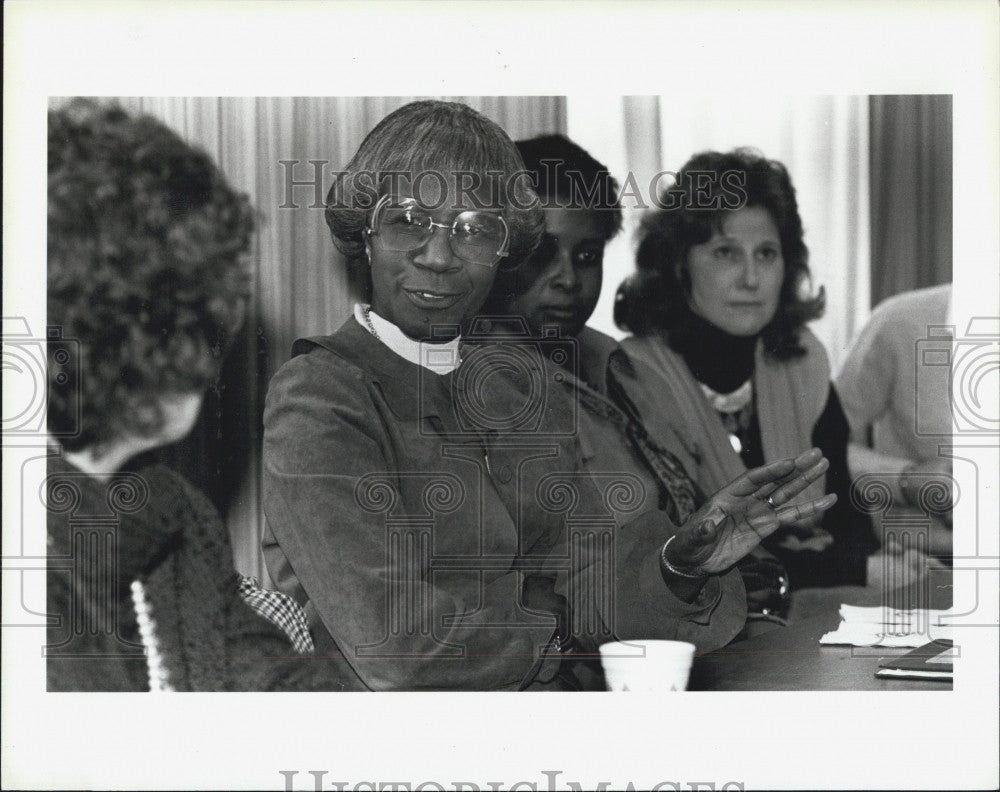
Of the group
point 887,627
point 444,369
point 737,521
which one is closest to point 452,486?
point 444,369

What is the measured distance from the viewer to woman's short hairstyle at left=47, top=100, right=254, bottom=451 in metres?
3.84

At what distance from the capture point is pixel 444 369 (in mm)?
3832

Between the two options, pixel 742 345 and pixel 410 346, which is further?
pixel 742 345

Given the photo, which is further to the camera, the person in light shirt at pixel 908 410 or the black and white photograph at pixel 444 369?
the person in light shirt at pixel 908 410

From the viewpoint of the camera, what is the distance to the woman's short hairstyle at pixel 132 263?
384 cm

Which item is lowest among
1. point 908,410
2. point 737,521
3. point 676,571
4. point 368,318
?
point 676,571

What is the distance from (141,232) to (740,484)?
1.75 metres

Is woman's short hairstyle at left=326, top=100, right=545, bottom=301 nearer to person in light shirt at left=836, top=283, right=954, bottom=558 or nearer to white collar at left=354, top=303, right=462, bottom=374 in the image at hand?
white collar at left=354, top=303, right=462, bottom=374

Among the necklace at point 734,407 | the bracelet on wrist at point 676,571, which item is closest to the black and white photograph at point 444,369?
the bracelet on wrist at point 676,571

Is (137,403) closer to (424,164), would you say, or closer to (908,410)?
(424,164)

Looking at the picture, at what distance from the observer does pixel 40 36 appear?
12.6 ft

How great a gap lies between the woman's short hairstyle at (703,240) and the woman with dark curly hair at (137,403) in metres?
1.09

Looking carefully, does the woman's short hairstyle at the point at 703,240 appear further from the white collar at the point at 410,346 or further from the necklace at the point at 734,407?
the white collar at the point at 410,346

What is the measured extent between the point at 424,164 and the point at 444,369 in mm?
556
